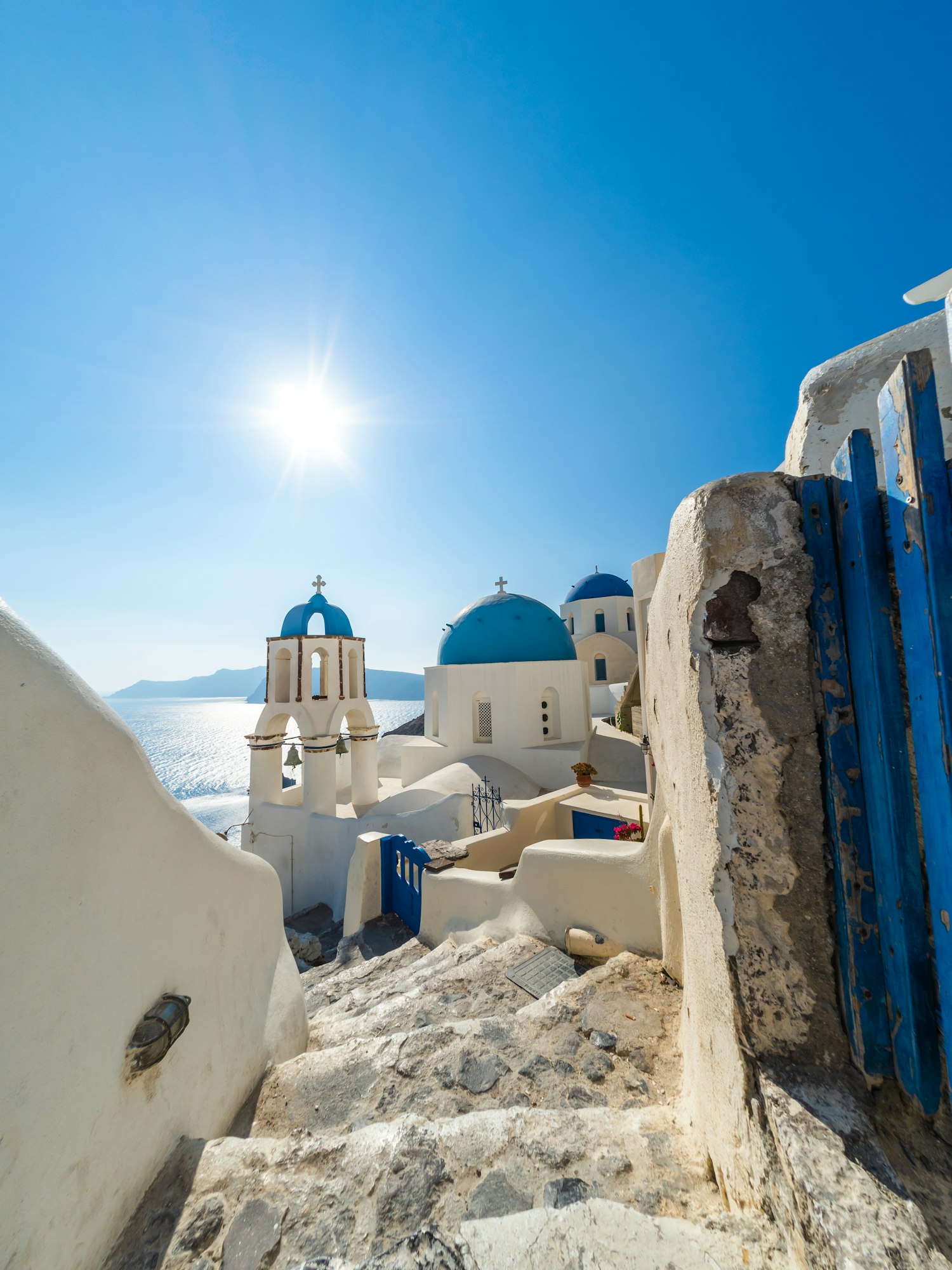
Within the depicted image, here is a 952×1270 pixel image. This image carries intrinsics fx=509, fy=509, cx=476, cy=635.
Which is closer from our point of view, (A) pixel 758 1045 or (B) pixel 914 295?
(A) pixel 758 1045

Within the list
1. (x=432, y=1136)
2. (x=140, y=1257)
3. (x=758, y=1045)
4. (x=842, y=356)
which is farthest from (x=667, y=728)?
(x=842, y=356)

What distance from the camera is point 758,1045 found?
4.87 ft

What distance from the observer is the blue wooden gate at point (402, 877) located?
25.3ft

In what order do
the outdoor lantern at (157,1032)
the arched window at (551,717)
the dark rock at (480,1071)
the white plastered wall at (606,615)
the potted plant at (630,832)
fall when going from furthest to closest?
the white plastered wall at (606,615) < the arched window at (551,717) < the potted plant at (630,832) < the dark rock at (480,1071) < the outdoor lantern at (157,1032)

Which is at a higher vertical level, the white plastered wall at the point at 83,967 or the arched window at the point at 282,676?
the arched window at the point at 282,676

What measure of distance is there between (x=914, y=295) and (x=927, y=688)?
3.51m

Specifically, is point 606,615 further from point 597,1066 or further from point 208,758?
point 208,758

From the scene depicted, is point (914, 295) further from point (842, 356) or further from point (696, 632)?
point (696, 632)

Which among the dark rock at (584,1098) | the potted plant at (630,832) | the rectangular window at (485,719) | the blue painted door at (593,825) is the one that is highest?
the rectangular window at (485,719)

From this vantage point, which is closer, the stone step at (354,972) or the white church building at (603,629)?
the stone step at (354,972)

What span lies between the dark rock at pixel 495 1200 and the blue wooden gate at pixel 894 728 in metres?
1.11

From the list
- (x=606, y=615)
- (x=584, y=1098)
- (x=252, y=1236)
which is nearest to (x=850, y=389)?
(x=584, y=1098)

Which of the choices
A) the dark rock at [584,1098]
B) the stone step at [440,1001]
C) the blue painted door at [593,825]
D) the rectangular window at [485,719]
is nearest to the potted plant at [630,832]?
the blue painted door at [593,825]

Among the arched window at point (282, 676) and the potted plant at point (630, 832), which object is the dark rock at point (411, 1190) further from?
the arched window at point (282, 676)
